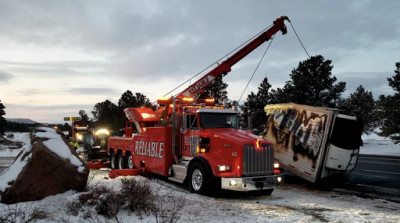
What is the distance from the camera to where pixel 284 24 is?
15141 millimetres

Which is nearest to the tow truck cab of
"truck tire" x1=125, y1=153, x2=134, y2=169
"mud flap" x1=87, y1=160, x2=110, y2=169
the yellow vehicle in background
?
"truck tire" x1=125, y1=153, x2=134, y2=169

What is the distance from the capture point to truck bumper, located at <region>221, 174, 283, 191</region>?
933 centimetres

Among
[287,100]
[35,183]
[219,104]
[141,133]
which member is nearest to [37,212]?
[35,183]

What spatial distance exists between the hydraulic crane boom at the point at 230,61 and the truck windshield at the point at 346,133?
5580mm

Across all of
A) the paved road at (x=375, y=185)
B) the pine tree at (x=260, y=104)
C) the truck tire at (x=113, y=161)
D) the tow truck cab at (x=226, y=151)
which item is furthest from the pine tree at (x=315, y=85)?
the tow truck cab at (x=226, y=151)

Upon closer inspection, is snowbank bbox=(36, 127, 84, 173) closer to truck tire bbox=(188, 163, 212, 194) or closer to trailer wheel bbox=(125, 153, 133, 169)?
truck tire bbox=(188, 163, 212, 194)

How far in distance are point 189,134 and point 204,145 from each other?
0.96 metres

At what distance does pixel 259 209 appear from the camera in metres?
8.17

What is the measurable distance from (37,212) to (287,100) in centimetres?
3333

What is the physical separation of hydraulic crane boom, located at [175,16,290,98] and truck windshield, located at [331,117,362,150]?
5.58 m

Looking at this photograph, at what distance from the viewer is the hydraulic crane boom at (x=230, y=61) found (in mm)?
15125

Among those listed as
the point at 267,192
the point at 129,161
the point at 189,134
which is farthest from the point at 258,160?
the point at 129,161

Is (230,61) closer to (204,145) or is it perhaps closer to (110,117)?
(204,145)

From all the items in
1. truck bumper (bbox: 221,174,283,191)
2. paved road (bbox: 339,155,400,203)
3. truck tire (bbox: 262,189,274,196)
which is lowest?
paved road (bbox: 339,155,400,203)
